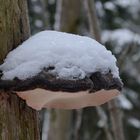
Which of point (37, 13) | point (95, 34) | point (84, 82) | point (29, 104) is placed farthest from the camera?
point (37, 13)

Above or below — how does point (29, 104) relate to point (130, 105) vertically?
above

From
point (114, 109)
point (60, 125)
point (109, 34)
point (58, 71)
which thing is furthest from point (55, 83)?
point (109, 34)

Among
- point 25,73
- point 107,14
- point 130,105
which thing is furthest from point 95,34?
point 130,105

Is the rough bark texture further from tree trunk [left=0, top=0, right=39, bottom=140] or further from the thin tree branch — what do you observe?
tree trunk [left=0, top=0, right=39, bottom=140]

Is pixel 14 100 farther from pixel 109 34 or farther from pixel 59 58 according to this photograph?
pixel 109 34

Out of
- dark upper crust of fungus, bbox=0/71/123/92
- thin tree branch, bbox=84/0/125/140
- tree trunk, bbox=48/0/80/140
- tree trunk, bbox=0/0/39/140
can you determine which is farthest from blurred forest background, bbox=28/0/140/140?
dark upper crust of fungus, bbox=0/71/123/92

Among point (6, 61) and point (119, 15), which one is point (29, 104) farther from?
point (119, 15)

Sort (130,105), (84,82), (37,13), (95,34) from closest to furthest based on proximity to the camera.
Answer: (84,82)
(95,34)
(37,13)
(130,105)
